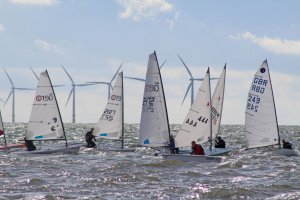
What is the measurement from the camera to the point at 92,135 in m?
42.9

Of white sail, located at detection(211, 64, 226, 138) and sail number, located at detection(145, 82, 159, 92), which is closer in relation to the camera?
sail number, located at detection(145, 82, 159, 92)

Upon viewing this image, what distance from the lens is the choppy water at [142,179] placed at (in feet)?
69.6

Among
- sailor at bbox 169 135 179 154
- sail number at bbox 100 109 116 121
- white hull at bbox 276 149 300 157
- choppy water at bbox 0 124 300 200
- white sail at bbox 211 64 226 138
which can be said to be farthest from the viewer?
sail number at bbox 100 109 116 121

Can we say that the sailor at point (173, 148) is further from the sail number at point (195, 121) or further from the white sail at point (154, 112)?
the sail number at point (195, 121)

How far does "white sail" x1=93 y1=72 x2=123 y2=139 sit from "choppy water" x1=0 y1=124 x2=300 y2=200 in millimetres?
7388

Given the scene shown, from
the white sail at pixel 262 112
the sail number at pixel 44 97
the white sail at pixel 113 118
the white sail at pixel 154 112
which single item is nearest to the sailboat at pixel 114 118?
the white sail at pixel 113 118

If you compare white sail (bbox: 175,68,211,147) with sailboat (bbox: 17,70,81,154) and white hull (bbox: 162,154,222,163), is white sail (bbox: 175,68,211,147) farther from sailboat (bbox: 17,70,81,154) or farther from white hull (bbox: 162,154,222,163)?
sailboat (bbox: 17,70,81,154)

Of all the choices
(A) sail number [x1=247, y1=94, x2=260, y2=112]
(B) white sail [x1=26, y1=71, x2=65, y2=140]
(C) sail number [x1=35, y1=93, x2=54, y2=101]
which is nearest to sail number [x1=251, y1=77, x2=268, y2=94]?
(A) sail number [x1=247, y1=94, x2=260, y2=112]

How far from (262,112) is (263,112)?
0.21 feet

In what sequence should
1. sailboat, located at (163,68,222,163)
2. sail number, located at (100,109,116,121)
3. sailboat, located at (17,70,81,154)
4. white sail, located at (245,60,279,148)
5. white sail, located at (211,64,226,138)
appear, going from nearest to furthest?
sailboat, located at (163,68,222,163), sailboat, located at (17,70,81,154), white sail, located at (245,60,279,148), white sail, located at (211,64,226,138), sail number, located at (100,109,116,121)

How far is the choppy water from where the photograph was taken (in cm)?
2120

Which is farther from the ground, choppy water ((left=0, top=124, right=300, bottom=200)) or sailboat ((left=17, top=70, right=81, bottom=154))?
sailboat ((left=17, top=70, right=81, bottom=154))

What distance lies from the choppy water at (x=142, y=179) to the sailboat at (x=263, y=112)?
546 cm

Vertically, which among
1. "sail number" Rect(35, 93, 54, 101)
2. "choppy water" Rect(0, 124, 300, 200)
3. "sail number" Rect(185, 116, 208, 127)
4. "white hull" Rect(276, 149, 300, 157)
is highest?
"sail number" Rect(35, 93, 54, 101)
